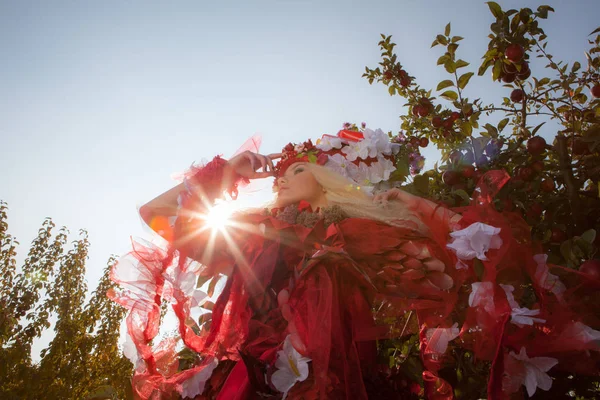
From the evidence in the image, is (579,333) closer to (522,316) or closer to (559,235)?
(522,316)

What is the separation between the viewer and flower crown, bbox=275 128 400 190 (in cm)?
231

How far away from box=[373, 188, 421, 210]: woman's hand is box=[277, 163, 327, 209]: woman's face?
0.43m

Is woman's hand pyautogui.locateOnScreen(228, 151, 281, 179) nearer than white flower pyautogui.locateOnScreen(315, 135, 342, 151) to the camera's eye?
Yes

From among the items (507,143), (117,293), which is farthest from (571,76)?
(117,293)

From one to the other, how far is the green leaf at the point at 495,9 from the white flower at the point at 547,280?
1.37 meters

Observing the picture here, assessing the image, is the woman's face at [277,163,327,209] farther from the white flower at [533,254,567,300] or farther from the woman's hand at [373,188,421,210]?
the white flower at [533,254,567,300]

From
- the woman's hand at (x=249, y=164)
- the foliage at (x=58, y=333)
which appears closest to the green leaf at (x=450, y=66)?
the woman's hand at (x=249, y=164)

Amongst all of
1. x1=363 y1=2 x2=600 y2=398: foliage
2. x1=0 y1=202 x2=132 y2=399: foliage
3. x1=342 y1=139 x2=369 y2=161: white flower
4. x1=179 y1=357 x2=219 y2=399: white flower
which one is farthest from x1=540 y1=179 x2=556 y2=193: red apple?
x1=0 y1=202 x2=132 y2=399: foliage

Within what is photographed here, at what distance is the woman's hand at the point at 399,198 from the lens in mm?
1691

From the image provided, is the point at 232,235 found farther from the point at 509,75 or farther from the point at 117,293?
the point at 509,75

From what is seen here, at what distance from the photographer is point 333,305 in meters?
1.28

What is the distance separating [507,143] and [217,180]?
1458mm

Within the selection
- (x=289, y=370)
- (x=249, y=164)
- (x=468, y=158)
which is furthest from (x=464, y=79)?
(x=289, y=370)

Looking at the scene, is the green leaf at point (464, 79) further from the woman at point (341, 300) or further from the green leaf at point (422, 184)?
the woman at point (341, 300)
